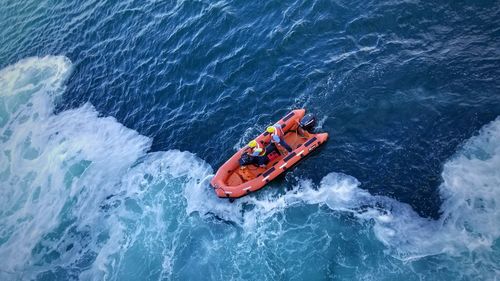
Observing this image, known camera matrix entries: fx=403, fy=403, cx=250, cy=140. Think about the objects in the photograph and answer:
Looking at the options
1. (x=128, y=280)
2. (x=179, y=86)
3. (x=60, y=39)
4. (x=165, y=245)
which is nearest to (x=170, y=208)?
(x=165, y=245)

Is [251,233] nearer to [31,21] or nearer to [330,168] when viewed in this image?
[330,168]

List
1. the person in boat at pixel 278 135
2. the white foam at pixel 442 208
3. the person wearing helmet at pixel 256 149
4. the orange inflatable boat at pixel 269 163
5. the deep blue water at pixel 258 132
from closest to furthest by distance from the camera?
the white foam at pixel 442 208 → the deep blue water at pixel 258 132 → the orange inflatable boat at pixel 269 163 → the person wearing helmet at pixel 256 149 → the person in boat at pixel 278 135

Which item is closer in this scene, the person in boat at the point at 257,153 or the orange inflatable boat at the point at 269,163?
the orange inflatable boat at the point at 269,163

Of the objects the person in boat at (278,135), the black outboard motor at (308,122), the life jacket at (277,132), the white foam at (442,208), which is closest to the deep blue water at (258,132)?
the white foam at (442,208)

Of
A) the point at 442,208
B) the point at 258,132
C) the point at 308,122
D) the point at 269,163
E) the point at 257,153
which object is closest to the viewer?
the point at 442,208

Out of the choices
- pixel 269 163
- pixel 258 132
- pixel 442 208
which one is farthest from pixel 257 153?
pixel 442 208

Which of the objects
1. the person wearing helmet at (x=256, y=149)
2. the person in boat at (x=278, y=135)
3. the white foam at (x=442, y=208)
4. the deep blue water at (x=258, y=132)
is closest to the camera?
the white foam at (x=442, y=208)

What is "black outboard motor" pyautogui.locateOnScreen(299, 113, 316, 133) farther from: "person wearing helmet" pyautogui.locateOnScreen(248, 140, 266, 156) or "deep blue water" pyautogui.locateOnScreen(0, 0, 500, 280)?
"person wearing helmet" pyautogui.locateOnScreen(248, 140, 266, 156)

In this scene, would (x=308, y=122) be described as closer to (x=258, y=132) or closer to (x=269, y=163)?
(x=269, y=163)

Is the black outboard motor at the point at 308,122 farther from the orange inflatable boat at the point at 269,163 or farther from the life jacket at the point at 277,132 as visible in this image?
the life jacket at the point at 277,132
